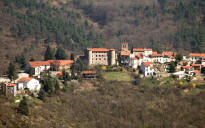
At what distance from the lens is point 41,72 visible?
72.1 meters

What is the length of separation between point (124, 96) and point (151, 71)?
1088cm

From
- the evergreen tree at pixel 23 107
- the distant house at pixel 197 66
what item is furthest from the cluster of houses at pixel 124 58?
the evergreen tree at pixel 23 107

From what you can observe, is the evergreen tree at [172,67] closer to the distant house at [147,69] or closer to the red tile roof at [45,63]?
the distant house at [147,69]

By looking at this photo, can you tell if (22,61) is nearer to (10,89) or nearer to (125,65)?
(10,89)

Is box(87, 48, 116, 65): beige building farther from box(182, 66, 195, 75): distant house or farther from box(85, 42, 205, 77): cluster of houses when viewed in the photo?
box(182, 66, 195, 75): distant house

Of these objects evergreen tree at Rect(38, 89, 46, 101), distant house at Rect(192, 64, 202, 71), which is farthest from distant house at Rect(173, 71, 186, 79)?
evergreen tree at Rect(38, 89, 46, 101)

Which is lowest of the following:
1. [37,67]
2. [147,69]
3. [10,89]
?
[10,89]

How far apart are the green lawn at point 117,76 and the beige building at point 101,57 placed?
5.08 metres

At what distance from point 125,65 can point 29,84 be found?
28460 mm

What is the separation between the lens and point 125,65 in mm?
81125

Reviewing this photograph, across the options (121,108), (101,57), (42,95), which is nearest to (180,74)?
(121,108)

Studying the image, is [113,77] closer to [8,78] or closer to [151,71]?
[151,71]

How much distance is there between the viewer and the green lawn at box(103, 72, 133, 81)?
7562 cm

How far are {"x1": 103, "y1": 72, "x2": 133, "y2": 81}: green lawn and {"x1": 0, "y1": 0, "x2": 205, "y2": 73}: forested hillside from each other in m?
39.0
